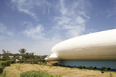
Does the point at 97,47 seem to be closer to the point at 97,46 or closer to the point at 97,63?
the point at 97,46

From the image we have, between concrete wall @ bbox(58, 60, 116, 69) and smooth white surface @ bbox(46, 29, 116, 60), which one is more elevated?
smooth white surface @ bbox(46, 29, 116, 60)

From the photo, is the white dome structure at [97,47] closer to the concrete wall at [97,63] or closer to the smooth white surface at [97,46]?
the smooth white surface at [97,46]

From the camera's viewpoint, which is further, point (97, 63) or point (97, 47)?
point (97, 63)

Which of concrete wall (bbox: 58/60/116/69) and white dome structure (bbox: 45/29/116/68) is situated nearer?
white dome structure (bbox: 45/29/116/68)

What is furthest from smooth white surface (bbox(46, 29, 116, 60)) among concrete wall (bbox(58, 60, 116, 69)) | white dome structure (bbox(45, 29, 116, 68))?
concrete wall (bbox(58, 60, 116, 69))

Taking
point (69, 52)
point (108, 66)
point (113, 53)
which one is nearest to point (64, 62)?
point (69, 52)

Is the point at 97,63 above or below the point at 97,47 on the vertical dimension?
below

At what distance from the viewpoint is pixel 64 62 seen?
3831 centimetres

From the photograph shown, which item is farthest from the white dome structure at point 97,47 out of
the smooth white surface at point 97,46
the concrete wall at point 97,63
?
the concrete wall at point 97,63

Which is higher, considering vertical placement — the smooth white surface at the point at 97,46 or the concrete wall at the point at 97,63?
the smooth white surface at the point at 97,46

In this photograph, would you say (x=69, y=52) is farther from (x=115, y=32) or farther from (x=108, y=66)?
(x=115, y=32)

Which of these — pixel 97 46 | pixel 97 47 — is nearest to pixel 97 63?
pixel 97 47

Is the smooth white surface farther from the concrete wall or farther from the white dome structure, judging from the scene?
Result: the concrete wall

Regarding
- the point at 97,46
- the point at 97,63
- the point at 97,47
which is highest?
the point at 97,46
